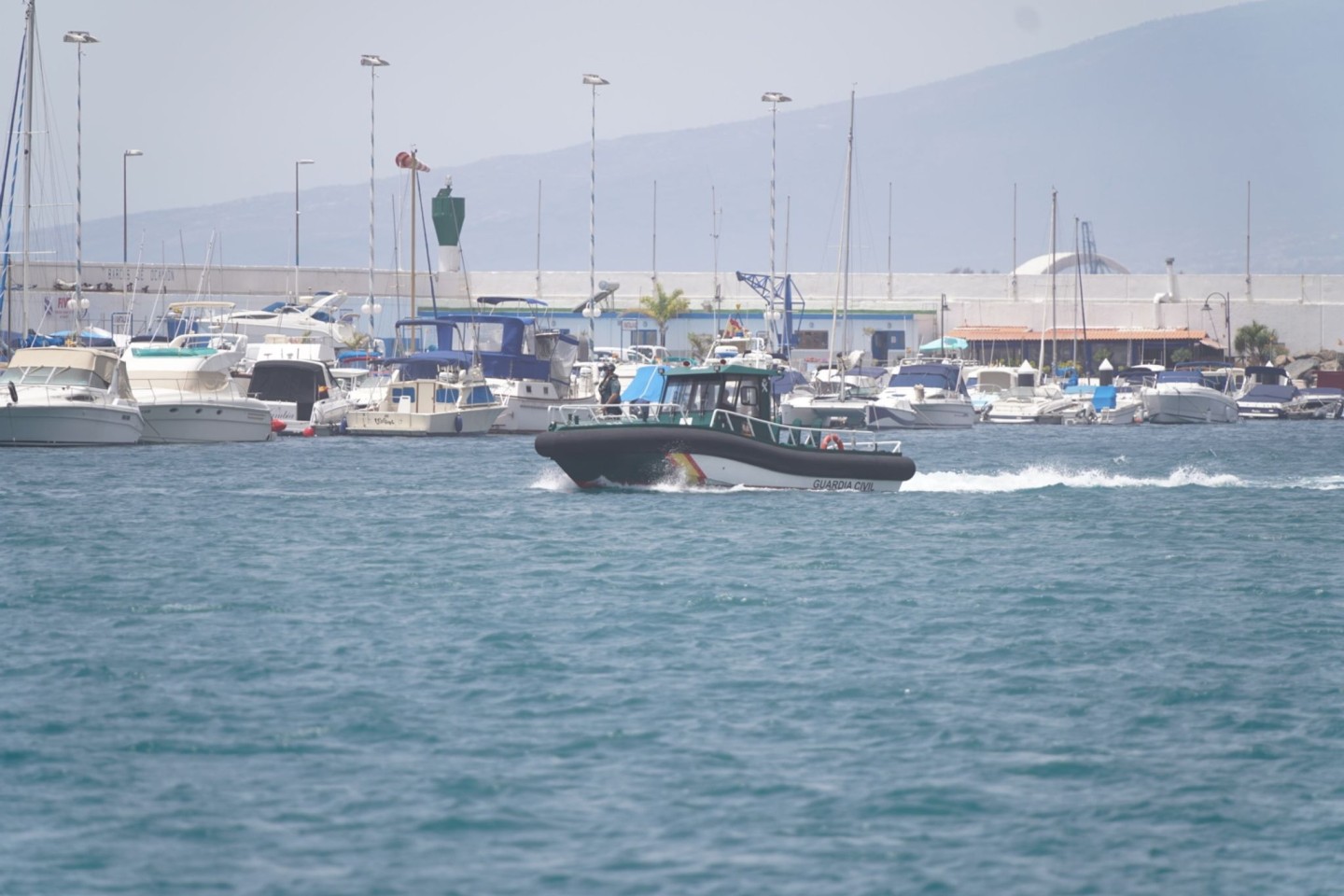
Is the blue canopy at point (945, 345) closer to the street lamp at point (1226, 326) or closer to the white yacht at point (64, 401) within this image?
the street lamp at point (1226, 326)

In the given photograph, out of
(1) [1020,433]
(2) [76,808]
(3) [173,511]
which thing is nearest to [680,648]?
(2) [76,808]

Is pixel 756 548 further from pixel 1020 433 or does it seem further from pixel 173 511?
pixel 1020 433

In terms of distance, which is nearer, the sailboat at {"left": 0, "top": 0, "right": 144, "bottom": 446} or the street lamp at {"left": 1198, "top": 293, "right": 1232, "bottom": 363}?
the sailboat at {"left": 0, "top": 0, "right": 144, "bottom": 446}

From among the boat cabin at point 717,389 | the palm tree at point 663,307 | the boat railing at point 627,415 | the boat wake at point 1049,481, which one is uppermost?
the palm tree at point 663,307

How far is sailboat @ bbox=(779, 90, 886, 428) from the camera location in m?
63.2

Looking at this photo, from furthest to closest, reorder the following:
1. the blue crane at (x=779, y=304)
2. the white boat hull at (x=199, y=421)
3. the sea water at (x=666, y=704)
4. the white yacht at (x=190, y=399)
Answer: the blue crane at (x=779, y=304), the white yacht at (x=190, y=399), the white boat hull at (x=199, y=421), the sea water at (x=666, y=704)

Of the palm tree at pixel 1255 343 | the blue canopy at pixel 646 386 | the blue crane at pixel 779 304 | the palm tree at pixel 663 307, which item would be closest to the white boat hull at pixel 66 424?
the blue canopy at pixel 646 386

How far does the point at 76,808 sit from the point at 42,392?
35459 mm

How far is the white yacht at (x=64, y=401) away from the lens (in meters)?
46.2

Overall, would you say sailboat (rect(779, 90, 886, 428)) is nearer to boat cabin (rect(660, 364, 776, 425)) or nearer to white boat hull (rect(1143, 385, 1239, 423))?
white boat hull (rect(1143, 385, 1239, 423))

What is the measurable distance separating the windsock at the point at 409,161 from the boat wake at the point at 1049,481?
47.5 metres

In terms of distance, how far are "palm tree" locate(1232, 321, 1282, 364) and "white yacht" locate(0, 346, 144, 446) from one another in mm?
68492

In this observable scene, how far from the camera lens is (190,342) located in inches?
2739

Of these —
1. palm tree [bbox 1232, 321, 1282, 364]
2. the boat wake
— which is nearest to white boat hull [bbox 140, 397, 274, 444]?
the boat wake
